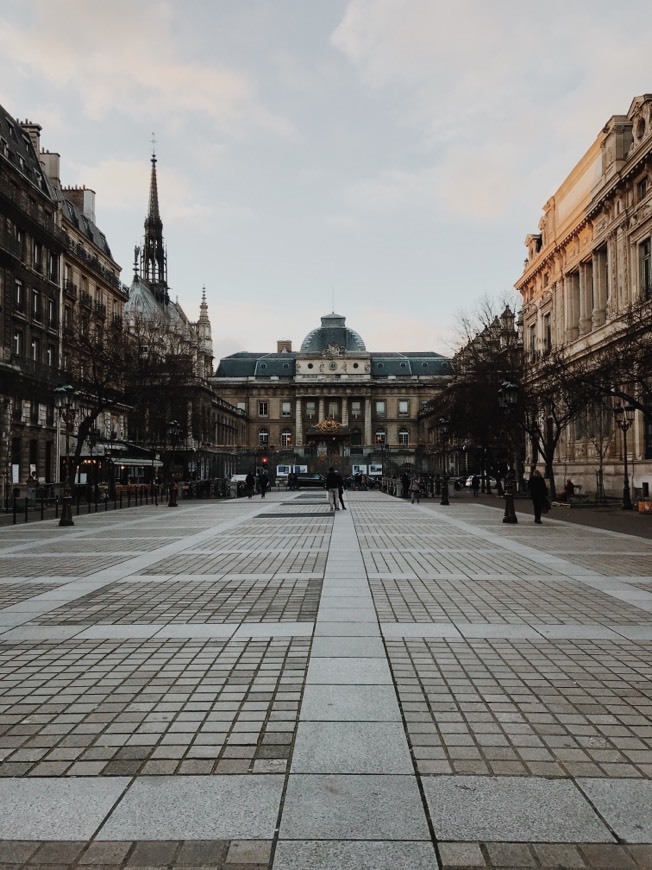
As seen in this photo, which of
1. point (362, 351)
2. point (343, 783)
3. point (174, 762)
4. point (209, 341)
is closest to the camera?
point (343, 783)

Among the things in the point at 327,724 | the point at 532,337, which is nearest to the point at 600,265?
the point at 532,337

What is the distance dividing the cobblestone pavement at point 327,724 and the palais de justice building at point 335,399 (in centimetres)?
10121

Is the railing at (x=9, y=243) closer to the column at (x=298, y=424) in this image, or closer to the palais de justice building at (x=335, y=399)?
the palais de justice building at (x=335, y=399)

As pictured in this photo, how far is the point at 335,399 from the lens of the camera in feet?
377

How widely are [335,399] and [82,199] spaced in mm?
63708

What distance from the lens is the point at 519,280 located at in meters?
59.6

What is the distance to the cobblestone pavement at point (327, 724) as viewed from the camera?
313 centimetres

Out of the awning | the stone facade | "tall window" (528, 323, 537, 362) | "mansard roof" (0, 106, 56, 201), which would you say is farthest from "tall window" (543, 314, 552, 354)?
"mansard roof" (0, 106, 56, 201)

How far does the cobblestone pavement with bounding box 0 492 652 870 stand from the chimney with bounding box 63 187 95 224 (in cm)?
5169

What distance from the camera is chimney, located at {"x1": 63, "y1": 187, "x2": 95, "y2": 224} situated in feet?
183

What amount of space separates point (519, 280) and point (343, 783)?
60.2 metres

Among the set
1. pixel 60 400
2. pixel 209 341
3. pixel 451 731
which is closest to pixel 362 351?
pixel 209 341

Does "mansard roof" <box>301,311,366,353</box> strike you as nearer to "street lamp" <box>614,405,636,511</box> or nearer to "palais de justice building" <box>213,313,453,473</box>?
"palais de justice building" <box>213,313,453,473</box>

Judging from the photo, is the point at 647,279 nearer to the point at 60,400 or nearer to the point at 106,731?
the point at 60,400
